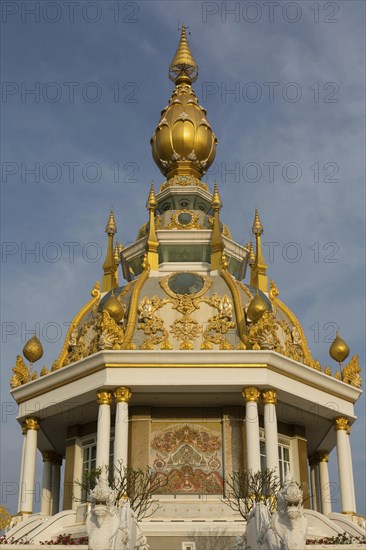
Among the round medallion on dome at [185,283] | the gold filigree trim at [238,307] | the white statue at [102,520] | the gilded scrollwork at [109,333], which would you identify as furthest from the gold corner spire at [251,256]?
the white statue at [102,520]

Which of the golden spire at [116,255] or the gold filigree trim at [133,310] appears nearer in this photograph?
the gold filigree trim at [133,310]

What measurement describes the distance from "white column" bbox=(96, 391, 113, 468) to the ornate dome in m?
13.9

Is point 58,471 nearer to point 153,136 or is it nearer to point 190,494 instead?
point 190,494

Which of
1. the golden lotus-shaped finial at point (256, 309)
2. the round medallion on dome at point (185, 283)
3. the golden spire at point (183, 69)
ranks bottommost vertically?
the golden lotus-shaped finial at point (256, 309)

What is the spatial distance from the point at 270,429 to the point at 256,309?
411 cm

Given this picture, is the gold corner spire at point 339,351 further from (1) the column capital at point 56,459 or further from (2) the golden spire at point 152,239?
(1) the column capital at point 56,459

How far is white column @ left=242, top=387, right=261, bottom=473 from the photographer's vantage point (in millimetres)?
26938

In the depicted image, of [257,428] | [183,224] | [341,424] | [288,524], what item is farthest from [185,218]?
[288,524]

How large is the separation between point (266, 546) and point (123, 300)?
1684 cm

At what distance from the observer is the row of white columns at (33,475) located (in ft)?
96.7

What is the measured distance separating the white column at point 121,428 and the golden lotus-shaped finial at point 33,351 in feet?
18.3

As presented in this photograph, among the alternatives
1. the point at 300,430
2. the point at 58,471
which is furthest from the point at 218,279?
the point at 58,471

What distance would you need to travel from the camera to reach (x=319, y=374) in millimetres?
30188

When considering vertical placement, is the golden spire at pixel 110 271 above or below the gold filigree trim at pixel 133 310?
above
